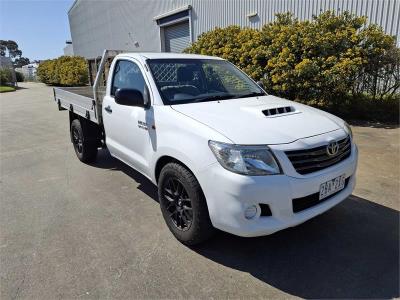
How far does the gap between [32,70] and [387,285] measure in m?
52.2

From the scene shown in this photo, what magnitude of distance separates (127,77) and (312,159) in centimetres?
257

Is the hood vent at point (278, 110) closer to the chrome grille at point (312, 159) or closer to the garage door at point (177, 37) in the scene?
the chrome grille at point (312, 159)

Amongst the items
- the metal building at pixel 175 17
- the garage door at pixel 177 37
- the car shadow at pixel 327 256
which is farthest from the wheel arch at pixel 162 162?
the garage door at pixel 177 37

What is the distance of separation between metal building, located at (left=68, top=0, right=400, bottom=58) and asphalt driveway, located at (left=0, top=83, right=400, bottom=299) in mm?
7294

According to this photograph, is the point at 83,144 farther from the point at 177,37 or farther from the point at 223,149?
the point at 177,37

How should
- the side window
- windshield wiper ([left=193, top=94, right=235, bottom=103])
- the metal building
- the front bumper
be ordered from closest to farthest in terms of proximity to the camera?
the front bumper, windshield wiper ([left=193, top=94, right=235, bottom=103]), the side window, the metal building

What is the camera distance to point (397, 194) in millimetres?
4207

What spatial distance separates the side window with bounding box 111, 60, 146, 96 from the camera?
3.89m

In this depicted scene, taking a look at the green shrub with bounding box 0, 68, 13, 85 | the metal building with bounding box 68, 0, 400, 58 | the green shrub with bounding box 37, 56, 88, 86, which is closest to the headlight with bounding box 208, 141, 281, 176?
the metal building with bounding box 68, 0, 400, 58

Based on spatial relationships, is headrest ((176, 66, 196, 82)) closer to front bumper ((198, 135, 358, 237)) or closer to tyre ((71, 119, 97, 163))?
front bumper ((198, 135, 358, 237))

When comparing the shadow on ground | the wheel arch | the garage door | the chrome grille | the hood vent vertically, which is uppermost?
the garage door

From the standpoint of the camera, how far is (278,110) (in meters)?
3.24

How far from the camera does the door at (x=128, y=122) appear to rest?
3611 mm

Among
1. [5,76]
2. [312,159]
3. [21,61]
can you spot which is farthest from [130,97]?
[21,61]
